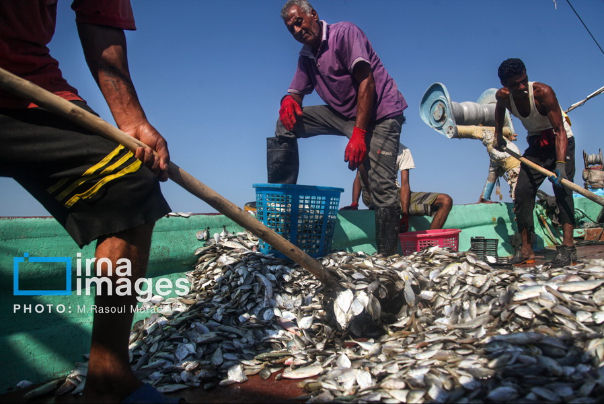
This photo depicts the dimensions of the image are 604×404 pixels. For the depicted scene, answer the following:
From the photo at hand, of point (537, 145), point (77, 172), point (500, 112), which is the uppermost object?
point (500, 112)

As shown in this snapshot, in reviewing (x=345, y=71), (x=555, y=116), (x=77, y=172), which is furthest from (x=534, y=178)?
(x=77, y=172)

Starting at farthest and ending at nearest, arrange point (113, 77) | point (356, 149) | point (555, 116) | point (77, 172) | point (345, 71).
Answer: point (555, 116), point (345, 71), point (356, 149), point (113, 77), point (77, 172)

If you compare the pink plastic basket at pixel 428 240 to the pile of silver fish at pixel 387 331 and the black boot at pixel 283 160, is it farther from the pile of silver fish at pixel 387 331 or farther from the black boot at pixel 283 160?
the black boot at pixel 283 160

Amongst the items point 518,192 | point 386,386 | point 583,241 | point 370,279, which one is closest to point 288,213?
point 370,279

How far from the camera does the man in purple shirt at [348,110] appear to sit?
3.63m

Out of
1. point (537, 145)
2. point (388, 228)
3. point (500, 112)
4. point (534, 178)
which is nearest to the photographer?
point (388, 228)

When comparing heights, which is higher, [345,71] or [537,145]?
[345,71]

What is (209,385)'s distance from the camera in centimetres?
196

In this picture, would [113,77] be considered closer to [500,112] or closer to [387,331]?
[387,331]

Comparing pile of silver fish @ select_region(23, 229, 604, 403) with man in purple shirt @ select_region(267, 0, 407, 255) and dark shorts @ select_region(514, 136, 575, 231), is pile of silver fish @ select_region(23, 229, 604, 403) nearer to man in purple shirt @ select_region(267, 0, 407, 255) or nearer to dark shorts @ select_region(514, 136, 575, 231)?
man in purple shirt @ select_region(267, 0, 407, 255)

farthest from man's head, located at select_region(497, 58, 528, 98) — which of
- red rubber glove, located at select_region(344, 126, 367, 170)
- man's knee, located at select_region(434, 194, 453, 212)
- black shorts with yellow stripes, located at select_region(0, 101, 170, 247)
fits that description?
black shorts with yellow stripes, located at select_region(0, 101, 170, 247)

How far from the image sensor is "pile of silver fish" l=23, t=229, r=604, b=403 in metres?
1.65

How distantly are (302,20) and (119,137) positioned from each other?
264cm

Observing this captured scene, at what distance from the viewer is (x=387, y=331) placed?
2473 millimetres
